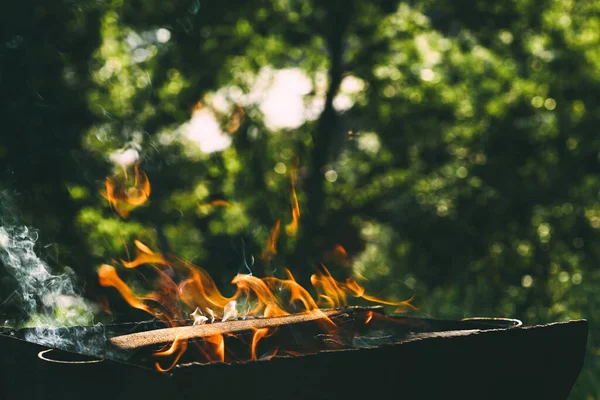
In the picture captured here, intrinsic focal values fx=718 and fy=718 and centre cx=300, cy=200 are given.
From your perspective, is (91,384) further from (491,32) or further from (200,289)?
(491,32)

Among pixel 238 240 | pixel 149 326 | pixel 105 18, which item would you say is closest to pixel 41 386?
pixel 149 326

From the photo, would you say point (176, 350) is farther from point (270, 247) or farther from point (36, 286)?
point (270, 247)

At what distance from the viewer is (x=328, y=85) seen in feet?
21.3

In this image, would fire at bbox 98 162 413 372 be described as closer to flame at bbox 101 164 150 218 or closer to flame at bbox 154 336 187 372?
flame at bbox 154 336 187 372

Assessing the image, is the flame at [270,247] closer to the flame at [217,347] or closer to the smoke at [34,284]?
the smoke at [34,284]

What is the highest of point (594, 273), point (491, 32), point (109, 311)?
point (491, 32)

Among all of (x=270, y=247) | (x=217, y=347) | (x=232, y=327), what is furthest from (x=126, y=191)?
(x=217, y=347)

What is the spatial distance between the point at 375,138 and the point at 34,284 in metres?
3.37

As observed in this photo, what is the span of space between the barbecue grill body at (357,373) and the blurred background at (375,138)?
351cm

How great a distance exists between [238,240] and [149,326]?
3.24m

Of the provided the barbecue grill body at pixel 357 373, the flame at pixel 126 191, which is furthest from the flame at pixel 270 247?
the barbecue grill body at pixel 357 373

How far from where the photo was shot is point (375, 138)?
681cm

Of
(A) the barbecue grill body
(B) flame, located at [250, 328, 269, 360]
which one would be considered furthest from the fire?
(A) the barbecue grill body

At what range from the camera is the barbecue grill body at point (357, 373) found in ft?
6.87
